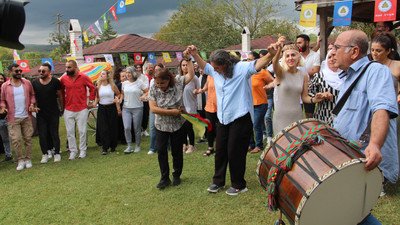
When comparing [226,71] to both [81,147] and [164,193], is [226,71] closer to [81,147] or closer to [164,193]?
[164,193]

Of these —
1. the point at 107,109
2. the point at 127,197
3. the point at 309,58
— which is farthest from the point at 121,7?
the point at 127,197

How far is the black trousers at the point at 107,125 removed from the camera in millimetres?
7383

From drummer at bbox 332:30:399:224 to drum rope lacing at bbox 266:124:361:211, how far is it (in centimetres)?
17

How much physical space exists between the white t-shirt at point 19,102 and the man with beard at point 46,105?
0.30 m

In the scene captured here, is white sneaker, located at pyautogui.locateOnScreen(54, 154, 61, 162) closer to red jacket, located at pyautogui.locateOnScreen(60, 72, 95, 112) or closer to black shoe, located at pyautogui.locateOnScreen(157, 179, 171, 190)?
red jacket, located at pyautogui.locateOnScreen(60, 72, 95, 112)

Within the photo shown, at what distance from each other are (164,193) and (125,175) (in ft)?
4.12

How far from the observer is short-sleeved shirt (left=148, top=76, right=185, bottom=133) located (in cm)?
477

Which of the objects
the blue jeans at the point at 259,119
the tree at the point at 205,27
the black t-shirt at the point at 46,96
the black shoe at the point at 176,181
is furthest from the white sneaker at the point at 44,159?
the tree at the point at 205,27

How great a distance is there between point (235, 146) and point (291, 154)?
5.78 ft

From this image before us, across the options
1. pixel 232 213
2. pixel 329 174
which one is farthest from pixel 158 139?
pixel 329 174

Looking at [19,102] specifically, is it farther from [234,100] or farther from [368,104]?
[368,104]

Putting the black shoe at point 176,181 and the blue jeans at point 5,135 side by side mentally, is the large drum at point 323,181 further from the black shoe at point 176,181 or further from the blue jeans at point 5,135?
the blue jeans at point 5,135

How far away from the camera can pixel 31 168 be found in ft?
21.4

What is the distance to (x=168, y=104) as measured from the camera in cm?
481
